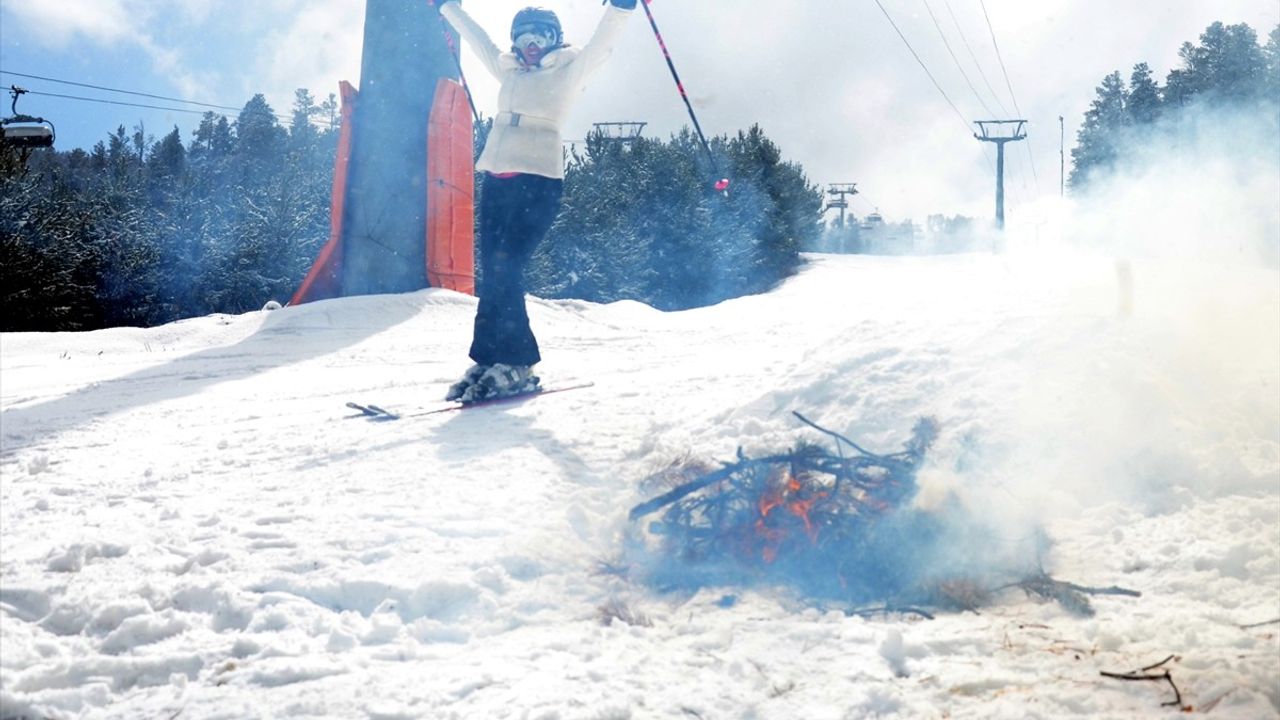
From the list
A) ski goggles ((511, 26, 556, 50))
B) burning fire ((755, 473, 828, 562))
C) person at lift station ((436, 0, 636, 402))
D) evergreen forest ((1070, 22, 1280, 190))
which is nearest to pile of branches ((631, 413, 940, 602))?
burning fire ((755, 473, 828, 562))

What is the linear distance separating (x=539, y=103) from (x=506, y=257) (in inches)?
36.4

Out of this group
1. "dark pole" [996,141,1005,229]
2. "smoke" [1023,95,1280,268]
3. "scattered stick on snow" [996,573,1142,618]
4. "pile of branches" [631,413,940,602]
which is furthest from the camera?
"dark pole" [996,141,1005,229]

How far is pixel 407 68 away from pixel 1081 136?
4162 cm

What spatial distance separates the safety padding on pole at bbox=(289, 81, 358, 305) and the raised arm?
488 cm

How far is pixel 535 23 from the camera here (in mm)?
5035

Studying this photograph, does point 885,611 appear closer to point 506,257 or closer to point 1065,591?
point 1065,591

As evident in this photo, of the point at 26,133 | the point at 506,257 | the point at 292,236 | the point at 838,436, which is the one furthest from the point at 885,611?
the point at 26,133

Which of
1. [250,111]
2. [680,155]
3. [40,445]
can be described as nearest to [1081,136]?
[680,155]

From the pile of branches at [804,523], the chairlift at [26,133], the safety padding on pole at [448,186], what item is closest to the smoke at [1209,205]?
the safety padding on pole at [448,186]

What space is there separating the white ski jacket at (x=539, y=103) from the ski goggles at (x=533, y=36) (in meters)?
0.09

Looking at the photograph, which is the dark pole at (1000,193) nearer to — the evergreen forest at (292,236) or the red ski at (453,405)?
the evergreen forest at (292,236)

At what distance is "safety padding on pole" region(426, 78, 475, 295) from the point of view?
32.2ft

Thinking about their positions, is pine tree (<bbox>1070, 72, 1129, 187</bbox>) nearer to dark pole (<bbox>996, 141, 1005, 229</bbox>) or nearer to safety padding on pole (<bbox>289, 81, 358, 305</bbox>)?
dark pole (<bbox>996, 141, 1005, 229</bbox>)

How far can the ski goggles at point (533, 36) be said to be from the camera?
5.02 metres
